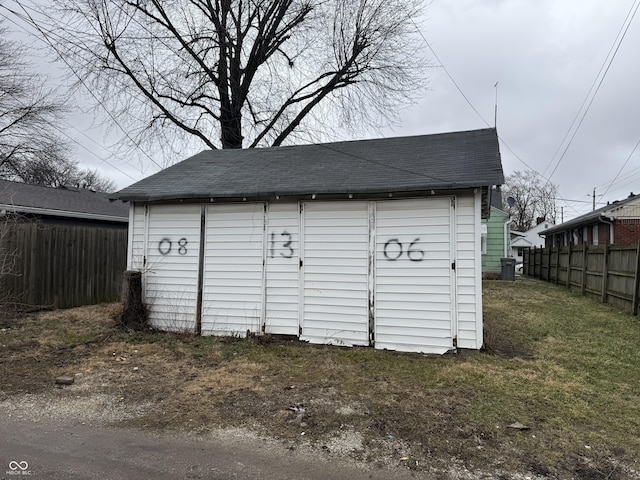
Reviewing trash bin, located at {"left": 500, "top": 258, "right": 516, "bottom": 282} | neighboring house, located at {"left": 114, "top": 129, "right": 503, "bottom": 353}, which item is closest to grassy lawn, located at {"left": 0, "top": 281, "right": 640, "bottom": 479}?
neighboring house, located at {"left": 114, "top": 129, "right": 503, "bottom": 353}

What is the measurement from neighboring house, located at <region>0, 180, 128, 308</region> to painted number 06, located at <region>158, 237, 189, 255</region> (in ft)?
11.5

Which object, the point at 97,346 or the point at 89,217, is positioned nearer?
the point at 97,346

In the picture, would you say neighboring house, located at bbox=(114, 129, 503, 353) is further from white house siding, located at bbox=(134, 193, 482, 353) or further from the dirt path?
the dirt path

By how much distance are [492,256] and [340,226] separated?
15.2 meters

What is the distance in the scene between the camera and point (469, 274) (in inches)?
226

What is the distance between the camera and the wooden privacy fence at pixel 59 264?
8.73 meters

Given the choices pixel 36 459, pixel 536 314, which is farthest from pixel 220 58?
pixel 36 459

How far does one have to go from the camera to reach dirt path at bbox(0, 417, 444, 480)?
2.78m

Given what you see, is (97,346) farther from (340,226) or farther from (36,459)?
(340,226)

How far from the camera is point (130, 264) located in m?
7.48

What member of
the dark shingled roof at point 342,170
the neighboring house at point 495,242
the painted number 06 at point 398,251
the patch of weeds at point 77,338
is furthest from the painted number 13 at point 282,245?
the neighboring house at point 495,242

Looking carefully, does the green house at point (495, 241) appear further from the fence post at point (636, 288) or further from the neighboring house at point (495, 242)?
the fence post at point (636, 288)

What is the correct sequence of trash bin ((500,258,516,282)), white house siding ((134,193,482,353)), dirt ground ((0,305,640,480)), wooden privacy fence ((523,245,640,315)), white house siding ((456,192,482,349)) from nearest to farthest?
dirt ground ((0,305,640,480))
white house siding ((456,192,482,349))
white house siding ((134,193,482,353))
wooden privacy fence ((523,245,640,315))
trash bin ((500,258,516,282))

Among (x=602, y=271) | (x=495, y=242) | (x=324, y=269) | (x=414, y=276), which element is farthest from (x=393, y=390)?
→ (x=495, y=242)
